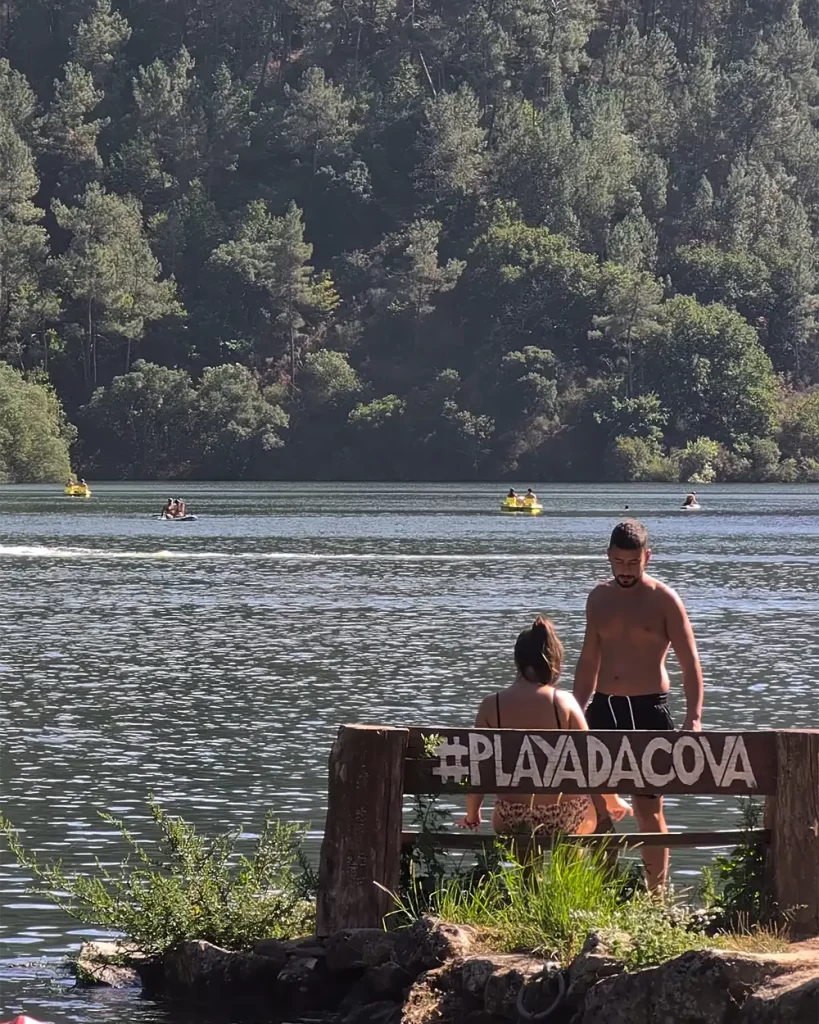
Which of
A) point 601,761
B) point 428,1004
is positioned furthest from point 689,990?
point 601,761

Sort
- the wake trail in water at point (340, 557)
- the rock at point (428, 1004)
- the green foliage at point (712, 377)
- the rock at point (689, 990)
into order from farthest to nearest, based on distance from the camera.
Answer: the green foliage at point (712, 377) < the wake trail in water at point (340, 557) < the rock at point (428, 1004) < the rock at point (689, 990)

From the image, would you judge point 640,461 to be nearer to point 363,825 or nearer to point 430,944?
point 363,825

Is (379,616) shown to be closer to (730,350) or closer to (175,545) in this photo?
(175,545)

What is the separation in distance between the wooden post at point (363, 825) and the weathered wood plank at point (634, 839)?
0.69 feet

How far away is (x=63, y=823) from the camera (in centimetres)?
2045

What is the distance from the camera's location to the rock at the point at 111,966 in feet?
44.8

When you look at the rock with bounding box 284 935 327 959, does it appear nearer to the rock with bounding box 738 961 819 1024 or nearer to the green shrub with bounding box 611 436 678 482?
the rock with bounding box 738 961 819 1024

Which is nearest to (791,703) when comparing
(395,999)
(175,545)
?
(395,999)

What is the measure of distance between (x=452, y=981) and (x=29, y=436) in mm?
157108

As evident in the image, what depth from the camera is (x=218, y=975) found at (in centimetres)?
1292

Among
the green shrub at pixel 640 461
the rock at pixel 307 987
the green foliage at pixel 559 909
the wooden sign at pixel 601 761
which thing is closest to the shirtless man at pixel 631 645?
the wooden sign at pixel 601 761

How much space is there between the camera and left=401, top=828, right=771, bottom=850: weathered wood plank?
40.0ft

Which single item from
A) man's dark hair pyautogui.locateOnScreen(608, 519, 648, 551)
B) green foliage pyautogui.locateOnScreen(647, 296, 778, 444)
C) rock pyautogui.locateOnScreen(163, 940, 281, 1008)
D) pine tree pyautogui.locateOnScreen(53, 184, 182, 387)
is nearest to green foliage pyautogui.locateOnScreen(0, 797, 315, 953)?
rock pyautogui.locateOnScreen(163, 940, 281, 1008)

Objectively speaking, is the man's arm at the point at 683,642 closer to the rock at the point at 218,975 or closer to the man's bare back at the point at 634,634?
the man's bare back at the point at 634,634
